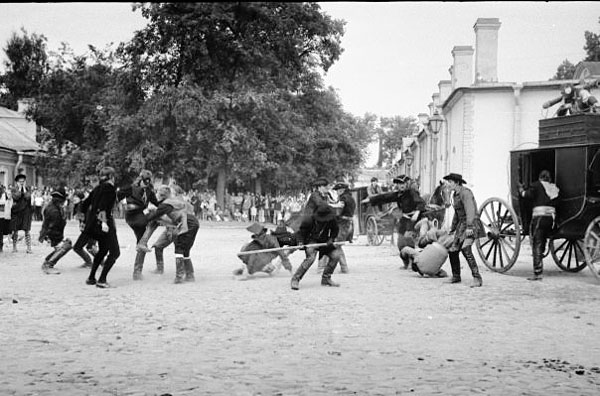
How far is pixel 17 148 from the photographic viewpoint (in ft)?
59.6

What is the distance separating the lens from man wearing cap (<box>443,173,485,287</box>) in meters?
12.1

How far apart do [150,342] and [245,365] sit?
1405 millimetres

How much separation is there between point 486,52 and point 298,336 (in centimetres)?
→ 2472

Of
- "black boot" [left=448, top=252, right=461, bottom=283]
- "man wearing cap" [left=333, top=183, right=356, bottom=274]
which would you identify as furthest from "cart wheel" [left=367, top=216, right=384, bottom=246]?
"black boot" [left=448, top=252, right=461, bottom=283]

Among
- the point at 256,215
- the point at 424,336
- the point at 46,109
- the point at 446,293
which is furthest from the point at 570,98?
the point at 256,215


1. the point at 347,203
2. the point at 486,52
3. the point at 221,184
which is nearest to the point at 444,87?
the point at 486,52

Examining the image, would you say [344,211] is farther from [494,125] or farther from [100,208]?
[494,125]

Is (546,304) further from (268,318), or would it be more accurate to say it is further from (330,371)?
(330,371)

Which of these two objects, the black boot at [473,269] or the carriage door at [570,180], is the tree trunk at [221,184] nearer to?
the carriage door at [570,180]

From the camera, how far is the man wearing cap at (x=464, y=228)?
1210cm

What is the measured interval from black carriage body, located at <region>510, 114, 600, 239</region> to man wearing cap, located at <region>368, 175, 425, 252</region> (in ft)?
6.26

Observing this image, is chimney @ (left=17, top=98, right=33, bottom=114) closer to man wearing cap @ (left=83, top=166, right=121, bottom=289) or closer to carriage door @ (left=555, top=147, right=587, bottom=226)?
man wearing cap @ (left=83, top=166, right=121, bottom=289)

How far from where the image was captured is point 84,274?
13.8m

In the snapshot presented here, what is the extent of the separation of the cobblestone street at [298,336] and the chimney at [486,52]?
18.3 m
